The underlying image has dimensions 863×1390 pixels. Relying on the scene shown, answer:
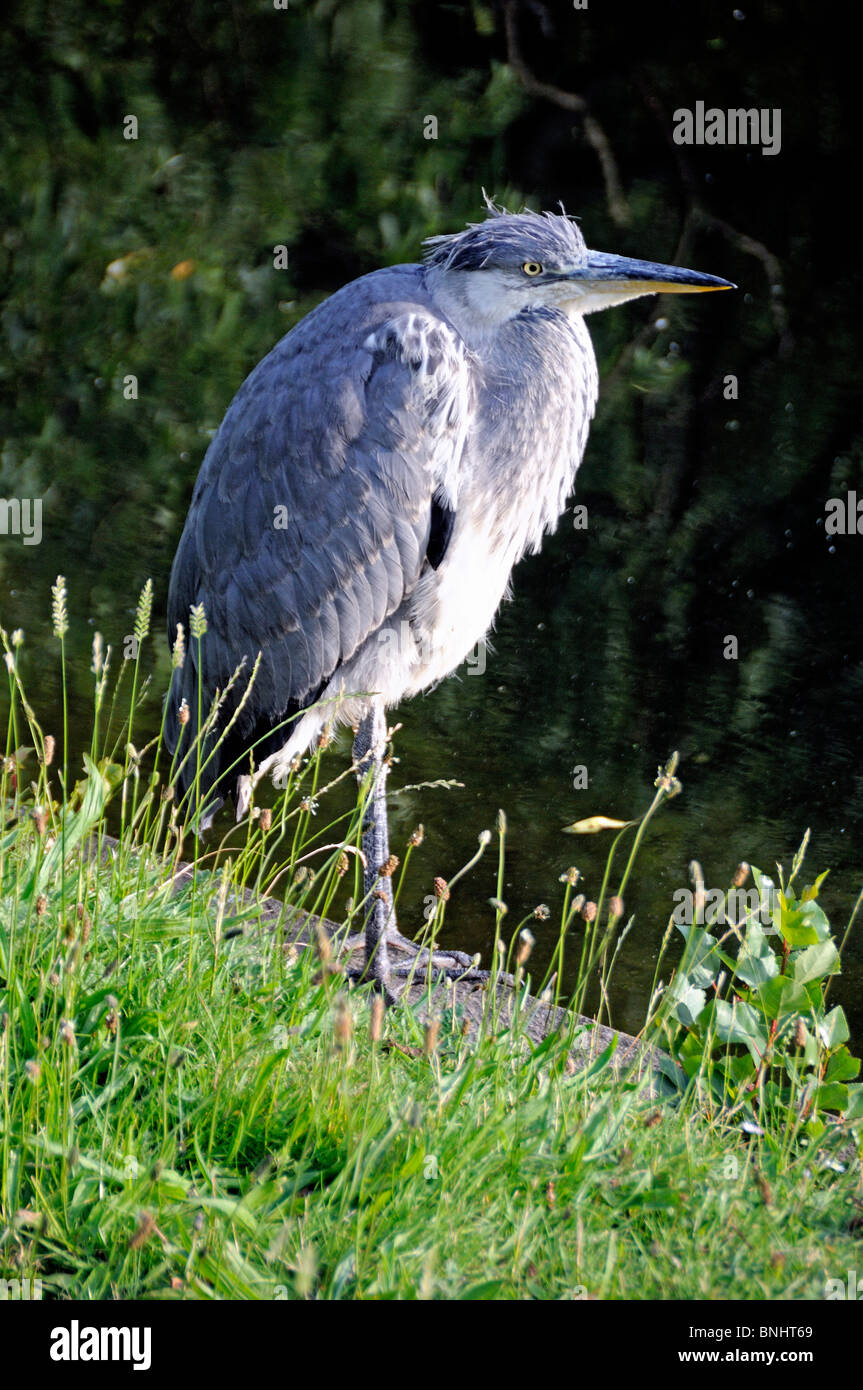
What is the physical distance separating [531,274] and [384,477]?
26.8 inches

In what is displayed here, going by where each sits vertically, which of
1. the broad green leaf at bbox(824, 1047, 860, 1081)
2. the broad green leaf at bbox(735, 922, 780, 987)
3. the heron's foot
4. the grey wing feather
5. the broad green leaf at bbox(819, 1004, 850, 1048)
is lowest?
the heron's foot

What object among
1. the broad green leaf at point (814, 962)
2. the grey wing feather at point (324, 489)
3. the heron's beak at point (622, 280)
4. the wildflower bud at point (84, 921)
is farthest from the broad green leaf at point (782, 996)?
the heron's beak at point (622, 280)

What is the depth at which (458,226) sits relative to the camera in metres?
7.68

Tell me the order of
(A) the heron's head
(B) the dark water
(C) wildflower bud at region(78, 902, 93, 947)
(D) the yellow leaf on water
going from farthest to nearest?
(B) the dark water < (D) the yellow leaf on water < (A) the heron's head < (C) wildflower bud at region(78, 902, 93, 947)

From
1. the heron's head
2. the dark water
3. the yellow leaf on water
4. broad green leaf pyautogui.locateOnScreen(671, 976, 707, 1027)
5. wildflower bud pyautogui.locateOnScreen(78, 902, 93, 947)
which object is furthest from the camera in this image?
the dark water

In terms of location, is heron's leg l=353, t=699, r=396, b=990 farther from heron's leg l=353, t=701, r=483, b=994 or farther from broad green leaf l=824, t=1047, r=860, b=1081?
broad green leaf l=824, t=1047, r=860, b=1081

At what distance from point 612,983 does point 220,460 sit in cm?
222

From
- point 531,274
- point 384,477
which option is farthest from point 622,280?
point 384,477

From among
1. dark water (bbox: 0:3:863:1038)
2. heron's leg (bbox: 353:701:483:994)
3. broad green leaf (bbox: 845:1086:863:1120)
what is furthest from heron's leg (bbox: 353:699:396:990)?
dark water (bbox: 0:3:863:1038)

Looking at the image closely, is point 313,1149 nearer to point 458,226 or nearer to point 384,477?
point 384,477

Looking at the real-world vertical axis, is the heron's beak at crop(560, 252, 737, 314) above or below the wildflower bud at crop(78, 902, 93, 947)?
above

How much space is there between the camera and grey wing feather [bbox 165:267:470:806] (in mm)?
3455

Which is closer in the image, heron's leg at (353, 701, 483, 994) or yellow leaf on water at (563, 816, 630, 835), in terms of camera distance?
heron's leg at (353, 701, 483, 994)
